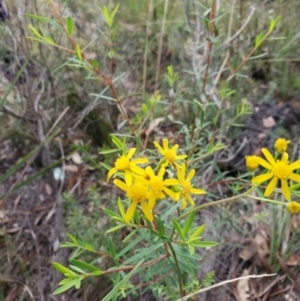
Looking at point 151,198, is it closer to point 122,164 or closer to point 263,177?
point 122,164

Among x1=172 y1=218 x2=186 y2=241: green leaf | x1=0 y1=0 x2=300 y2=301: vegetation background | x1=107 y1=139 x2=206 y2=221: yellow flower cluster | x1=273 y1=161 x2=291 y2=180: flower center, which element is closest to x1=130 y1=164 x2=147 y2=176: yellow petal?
x1=107 y1=139 x2=206 y2=221: yellow flower cluster

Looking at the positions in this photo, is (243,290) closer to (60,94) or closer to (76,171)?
(76,171)

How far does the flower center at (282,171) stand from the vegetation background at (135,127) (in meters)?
0.44

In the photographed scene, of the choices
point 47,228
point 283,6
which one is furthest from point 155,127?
point 283,6

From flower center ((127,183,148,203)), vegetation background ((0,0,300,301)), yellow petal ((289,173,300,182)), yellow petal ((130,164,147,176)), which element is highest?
yellow petal ((130,164,147,176))

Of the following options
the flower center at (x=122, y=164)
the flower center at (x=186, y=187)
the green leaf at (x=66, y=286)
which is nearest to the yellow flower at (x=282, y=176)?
the flower center at (x=186, y=187)

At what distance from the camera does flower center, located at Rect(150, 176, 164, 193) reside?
0.62 metres

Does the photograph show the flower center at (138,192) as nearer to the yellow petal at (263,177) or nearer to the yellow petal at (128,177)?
the yellow petal at (128,177)

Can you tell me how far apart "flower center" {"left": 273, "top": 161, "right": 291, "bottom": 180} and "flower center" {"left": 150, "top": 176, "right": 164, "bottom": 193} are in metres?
0.18

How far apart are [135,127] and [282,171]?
1.05 m

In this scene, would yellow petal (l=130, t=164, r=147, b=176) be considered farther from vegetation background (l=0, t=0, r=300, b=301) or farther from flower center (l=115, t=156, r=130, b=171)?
vegetation background (l=0, t=0, r=300, b=301)

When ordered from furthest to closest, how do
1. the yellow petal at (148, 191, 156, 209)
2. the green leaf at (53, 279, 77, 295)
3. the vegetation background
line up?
the vegetation background
the green leaf at (53, 279, 77, 295)
the yellow petal at (148, 191, 156, 209)

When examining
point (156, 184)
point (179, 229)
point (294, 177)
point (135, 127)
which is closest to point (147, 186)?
point (156, 184)

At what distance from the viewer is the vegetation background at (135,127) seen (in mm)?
1333
